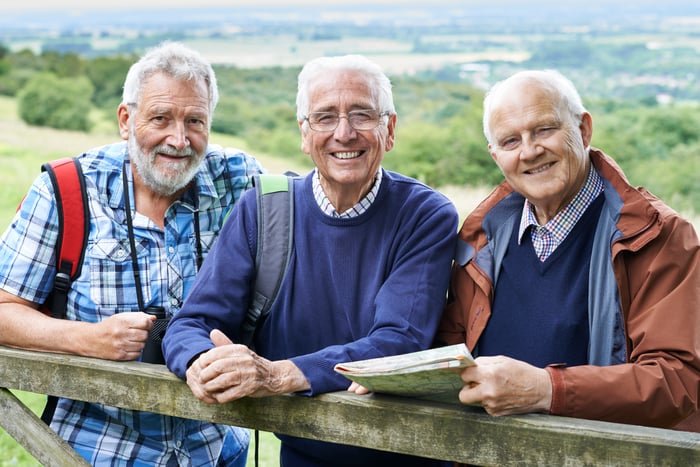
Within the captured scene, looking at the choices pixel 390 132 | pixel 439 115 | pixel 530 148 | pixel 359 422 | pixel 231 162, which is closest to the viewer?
pixel 359 422

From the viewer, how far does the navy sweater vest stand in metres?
2.26

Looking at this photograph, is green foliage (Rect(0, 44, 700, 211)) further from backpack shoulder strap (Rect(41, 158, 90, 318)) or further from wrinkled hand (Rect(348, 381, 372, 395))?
wrinkled hand (Rect(348, 381, 372, 395))

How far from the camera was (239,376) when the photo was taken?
206 cm

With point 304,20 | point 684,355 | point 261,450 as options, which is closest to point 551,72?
point 684,355

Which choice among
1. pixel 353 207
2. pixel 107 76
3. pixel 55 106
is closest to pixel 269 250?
pixel 353 207

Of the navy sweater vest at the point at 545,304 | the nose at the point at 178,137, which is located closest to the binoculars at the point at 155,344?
the nose at the point at 178,137

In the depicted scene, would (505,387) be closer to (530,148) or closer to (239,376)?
(239,376)

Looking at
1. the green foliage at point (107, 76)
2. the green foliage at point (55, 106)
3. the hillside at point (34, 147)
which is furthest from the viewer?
the green foliage at point (107, 76)

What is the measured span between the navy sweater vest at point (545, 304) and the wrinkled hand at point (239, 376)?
621 millimetres

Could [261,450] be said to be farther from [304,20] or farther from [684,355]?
[304,20]

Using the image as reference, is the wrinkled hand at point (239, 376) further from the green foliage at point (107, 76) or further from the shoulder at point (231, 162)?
the green foliage at point (107, 76)

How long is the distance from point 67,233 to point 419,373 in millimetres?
1466

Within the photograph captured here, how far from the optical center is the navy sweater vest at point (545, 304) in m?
2.26

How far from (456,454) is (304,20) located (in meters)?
40.0
